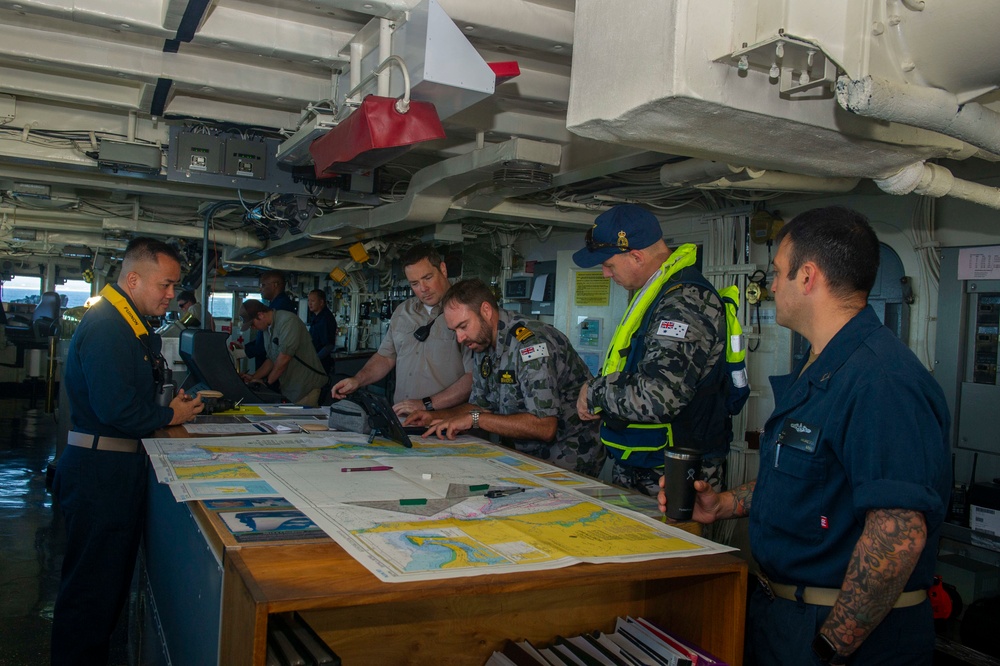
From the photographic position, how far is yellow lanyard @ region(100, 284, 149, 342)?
3062 mm

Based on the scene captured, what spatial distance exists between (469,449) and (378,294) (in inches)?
345

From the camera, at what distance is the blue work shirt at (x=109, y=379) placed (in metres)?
2.93

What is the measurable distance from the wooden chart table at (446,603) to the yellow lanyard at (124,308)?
4.85 feet

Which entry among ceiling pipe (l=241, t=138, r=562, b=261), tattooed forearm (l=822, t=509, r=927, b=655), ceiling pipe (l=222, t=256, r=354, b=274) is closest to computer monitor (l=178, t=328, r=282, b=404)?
ceiling pipe (l=241, t=138, r=562, b=261)

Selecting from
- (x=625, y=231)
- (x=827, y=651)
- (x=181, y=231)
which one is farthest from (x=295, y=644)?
(x=181, y=231)

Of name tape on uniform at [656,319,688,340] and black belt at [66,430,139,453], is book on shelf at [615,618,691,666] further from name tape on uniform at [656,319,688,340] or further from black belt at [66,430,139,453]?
black belt at [66,430,139,453]

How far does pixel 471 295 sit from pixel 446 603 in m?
1.80

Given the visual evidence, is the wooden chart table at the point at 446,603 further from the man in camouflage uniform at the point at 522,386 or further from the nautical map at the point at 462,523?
the man in camouflage uniform at the point at 522,386

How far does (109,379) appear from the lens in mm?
2918

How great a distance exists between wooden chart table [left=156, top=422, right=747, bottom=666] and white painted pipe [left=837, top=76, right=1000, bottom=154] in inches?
45.4

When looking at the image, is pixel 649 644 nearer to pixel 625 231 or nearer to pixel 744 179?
pixel 625 231

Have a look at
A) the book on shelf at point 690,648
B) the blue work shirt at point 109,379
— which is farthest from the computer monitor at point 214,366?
the book on shelf at point 690,648

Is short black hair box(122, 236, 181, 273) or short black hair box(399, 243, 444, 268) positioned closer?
short black hair box(122, 236, 181, 273)

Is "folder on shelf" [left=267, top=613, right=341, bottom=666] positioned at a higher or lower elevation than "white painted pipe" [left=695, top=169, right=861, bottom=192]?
lower
